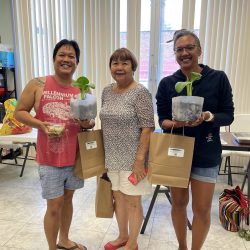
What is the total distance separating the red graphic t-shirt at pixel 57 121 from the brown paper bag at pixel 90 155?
0.05m

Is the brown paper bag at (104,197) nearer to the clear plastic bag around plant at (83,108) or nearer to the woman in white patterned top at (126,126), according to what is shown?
the woman in white patterned top at (126,126)

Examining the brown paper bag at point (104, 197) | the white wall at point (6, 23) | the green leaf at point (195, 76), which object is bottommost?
the brown paper bag at point (104, 197)

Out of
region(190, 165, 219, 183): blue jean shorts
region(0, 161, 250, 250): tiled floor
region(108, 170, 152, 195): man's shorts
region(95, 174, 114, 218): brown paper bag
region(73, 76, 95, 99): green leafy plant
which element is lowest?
region(0, 161, 250, 250): tiled floor

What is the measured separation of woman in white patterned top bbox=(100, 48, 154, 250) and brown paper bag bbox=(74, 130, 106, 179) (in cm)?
5

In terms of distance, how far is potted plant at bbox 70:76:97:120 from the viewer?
1.33m

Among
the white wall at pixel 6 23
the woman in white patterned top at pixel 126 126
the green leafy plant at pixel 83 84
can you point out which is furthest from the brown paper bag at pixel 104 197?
the white wall at pixel 6 23

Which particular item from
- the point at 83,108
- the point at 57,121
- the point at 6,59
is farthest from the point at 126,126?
the point at 6,59

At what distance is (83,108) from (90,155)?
0.34 m

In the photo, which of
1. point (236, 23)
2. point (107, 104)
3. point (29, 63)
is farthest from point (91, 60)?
point (107, 104)

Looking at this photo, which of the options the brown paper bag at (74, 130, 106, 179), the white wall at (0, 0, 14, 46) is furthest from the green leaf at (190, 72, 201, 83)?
the white wall at (0, 0, 14, 46)

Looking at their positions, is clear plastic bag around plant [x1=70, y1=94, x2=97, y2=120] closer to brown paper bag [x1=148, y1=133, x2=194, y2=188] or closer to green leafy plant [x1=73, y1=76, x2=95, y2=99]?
green leafy plant [x1=73, y1=76, x2=95, y2=99]

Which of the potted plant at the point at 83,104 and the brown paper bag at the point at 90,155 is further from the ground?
the potted plant at the point at 83,104

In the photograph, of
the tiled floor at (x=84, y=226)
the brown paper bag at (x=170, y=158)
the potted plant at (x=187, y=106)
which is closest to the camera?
the potted plant at (x=187, y=106)

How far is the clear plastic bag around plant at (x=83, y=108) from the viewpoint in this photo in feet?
4.34
